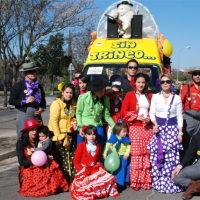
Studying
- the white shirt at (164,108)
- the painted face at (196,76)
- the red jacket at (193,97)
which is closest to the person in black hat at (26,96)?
the white shirt at (164,108)

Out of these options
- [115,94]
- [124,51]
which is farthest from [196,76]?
[124,51]

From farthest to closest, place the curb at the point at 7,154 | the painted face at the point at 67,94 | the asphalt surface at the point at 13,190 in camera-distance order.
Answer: the curb at the point at 7,154, the painted face at the point at 67,94, the asphalt surface at the point at 13,190

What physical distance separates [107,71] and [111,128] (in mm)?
Result: 2976

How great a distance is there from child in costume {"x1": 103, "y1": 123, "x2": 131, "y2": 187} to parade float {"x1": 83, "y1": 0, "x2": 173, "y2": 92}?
246cm

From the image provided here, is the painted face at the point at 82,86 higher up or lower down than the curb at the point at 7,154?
higher up

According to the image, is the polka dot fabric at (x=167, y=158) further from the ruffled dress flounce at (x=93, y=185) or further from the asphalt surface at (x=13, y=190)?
the ruffled dress flounce at (x=93, y=185)

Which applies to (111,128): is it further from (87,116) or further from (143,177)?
(143,177)

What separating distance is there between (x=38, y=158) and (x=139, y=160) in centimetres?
152

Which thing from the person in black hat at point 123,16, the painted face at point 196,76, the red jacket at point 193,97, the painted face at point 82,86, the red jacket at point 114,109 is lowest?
the red jacket at point 114,109

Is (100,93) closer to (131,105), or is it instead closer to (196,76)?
(131,105)

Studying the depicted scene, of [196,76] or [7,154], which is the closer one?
[196,76]

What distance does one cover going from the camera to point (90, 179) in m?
5.49

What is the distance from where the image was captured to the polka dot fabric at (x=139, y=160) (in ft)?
19.1

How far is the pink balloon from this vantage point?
218 inches
